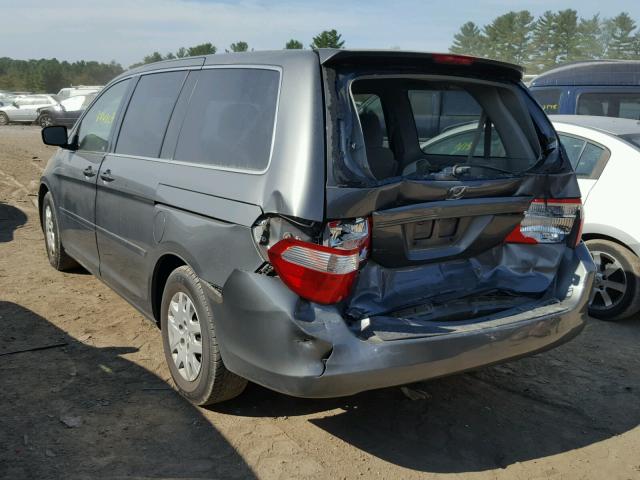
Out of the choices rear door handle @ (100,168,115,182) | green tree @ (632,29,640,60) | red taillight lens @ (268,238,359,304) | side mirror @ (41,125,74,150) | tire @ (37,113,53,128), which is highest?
green tree @ (632,29,640,60)

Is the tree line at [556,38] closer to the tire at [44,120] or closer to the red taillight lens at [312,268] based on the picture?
the tire at [44,120]

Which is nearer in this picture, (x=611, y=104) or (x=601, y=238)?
(x=601, y=238)

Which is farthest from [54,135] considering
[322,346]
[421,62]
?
[322,346]

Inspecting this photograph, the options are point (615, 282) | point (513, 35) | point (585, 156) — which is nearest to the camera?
point (615, 282)

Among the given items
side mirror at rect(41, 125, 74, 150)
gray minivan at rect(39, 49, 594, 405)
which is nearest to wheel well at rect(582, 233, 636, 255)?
gray minivan at rect(39, 49, 594, 405)

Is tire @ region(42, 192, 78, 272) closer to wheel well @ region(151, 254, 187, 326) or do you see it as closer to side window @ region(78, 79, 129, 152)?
side window @ region(78, 79, 129, 152)

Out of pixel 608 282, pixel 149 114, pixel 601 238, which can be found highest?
pixel 149 114

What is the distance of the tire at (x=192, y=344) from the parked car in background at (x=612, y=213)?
335 centimetres

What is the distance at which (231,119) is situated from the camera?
3416 millimetres

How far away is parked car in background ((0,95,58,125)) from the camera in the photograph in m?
32.2

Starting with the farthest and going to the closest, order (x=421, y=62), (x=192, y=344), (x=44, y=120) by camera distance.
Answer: (x=44, y=120)
(x=192, y=344)
(x=421, y=62)

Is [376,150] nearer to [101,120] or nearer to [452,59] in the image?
[452,59]

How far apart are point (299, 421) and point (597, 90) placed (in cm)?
716

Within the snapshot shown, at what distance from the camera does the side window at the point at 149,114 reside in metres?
4.02
